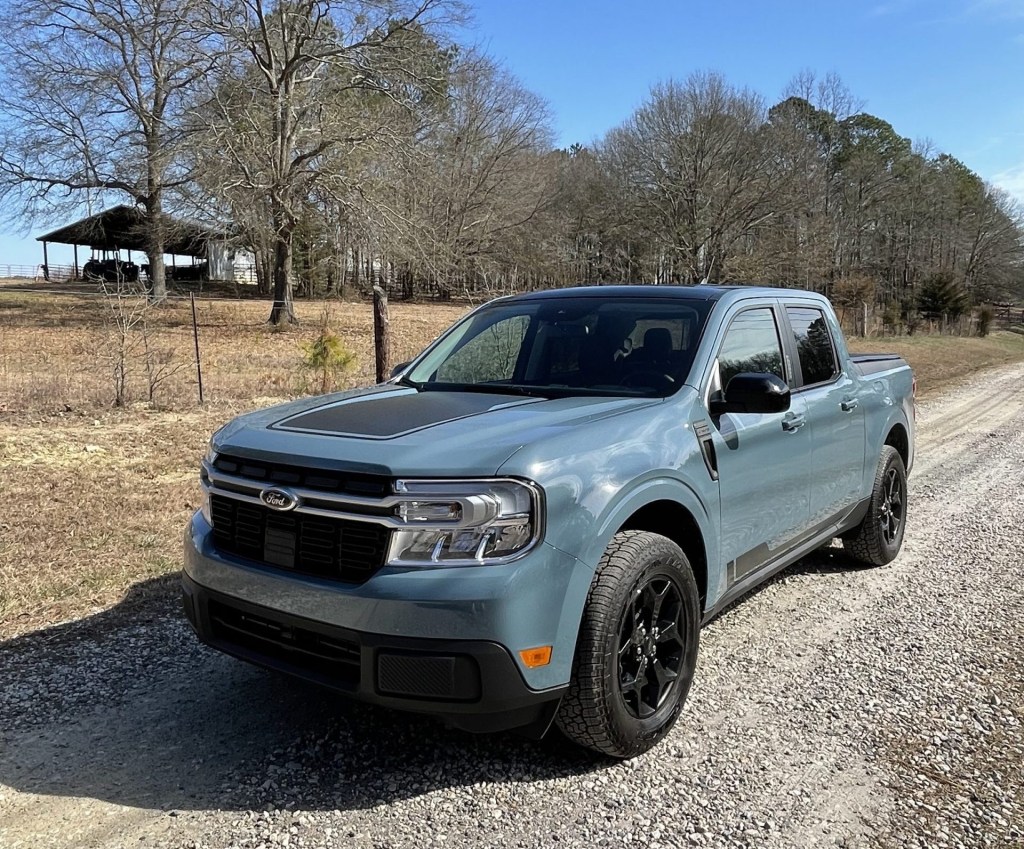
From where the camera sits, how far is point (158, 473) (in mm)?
7453

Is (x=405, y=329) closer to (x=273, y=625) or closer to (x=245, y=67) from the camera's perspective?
(x=245, y=67)

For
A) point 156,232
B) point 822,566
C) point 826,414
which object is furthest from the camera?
point 156,232

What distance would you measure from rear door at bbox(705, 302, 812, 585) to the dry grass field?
333 cm

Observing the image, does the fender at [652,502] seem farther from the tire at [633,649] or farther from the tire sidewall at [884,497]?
the tire sidewall at [884,497]

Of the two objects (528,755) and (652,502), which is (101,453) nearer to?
(528,755)

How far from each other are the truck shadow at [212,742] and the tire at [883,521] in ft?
9.82

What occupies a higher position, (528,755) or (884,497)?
(884,497)

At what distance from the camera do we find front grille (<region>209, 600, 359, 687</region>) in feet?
9.07

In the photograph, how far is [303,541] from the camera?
2.85 m

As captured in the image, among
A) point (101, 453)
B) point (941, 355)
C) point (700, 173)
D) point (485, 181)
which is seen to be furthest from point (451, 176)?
point (101, 453)

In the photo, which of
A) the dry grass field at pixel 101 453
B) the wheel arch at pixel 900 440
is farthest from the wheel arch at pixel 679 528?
the dry grass field at pixel 101 453

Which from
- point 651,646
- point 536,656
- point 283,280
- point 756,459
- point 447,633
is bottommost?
point 651,646

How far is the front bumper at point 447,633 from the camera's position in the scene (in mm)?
2568

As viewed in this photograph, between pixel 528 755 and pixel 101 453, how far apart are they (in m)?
6.43
